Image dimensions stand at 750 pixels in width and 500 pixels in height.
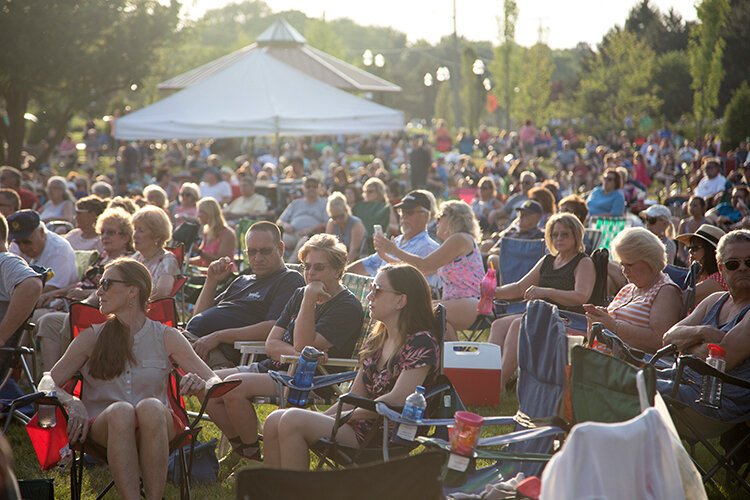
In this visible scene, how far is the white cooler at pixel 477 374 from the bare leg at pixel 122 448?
8.81ft

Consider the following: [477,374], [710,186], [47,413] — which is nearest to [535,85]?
[710,186]

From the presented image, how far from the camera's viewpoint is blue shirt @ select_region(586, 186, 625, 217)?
12383 mm

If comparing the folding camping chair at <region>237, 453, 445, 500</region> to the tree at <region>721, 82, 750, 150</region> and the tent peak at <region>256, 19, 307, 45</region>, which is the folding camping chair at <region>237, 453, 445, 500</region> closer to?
the tent peak at <region>256, 19, 307, 45</region>

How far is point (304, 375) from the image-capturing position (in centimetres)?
504

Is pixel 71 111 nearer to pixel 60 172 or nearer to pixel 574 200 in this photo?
pixel 60 172

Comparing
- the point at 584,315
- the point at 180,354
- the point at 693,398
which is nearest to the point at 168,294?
the point at 180,354

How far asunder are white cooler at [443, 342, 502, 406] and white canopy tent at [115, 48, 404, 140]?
843cm

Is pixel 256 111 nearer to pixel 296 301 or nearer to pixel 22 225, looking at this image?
pixel 22 225

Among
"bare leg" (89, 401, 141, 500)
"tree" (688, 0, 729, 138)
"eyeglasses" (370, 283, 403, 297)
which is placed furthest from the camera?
"tree" (688, 0, 729, 138)

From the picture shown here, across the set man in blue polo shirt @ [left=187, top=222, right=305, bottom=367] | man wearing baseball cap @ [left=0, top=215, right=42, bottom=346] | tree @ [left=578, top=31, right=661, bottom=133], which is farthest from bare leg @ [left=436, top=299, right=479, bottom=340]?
tree @ [left=578, top=31, right=661, bottom=133]

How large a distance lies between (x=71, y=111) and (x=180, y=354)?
2124 cm

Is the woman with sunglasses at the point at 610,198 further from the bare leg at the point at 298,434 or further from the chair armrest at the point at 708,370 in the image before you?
the bare leg at the point at 298,434

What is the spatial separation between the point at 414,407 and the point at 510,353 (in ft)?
8.33

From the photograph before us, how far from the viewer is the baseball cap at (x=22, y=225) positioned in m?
7.13
